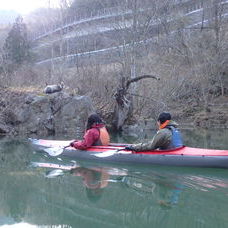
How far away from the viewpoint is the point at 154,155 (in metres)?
8.32

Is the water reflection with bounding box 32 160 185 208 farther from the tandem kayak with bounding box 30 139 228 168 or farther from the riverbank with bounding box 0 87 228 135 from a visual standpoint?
the riverbank with bounding box 0 87 228 135

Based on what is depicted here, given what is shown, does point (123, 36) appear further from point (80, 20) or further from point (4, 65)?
point (80, 20)

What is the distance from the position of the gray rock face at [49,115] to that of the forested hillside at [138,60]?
4.63ft

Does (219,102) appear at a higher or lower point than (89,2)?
lower

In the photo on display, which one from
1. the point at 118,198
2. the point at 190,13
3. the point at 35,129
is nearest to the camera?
the point at 118,198

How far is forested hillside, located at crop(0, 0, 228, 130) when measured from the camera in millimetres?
18812

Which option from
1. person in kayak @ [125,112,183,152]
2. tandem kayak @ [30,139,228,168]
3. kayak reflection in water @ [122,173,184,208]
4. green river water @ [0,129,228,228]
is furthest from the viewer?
person in kayak @ [125,112,183,152]

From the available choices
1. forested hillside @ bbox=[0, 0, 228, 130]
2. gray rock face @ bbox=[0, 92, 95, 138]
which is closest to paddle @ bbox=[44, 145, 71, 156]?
forested hillside @ bbox=[0, 0, 228, 130]

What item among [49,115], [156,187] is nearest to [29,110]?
[49,115]

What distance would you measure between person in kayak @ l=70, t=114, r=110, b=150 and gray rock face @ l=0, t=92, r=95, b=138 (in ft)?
23.0

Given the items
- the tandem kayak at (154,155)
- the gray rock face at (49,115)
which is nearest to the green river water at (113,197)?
the tandem kayak at (154,155)

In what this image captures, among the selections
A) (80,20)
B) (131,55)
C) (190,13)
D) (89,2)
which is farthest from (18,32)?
(190,13)

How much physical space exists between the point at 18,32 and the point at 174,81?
1367 centimetres

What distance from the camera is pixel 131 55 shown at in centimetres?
1923
